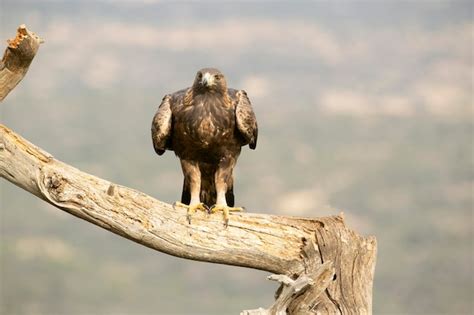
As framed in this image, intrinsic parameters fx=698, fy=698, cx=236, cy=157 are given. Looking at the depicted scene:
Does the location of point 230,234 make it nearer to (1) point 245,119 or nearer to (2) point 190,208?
(2) point 190,208

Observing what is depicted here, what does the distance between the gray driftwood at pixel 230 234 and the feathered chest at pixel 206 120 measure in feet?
2.74

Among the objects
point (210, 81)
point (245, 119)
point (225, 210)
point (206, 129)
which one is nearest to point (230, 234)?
point (225, 210)

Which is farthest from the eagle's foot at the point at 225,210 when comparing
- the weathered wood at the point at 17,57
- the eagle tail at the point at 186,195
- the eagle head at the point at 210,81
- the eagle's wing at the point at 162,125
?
the weathered wood at the point at 17,57

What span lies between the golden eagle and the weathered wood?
1.51m

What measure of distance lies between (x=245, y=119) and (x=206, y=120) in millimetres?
354

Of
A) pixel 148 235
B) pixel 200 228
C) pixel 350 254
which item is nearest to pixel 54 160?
pixel 148 235

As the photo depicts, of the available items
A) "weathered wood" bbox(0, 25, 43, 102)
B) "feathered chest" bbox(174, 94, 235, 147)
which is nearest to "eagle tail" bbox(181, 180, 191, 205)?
"feathered chest" bbox(174, 94, 235, 147)

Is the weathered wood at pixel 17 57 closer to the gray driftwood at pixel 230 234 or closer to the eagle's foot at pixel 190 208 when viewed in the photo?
the gray driftwood at pixel 230 234

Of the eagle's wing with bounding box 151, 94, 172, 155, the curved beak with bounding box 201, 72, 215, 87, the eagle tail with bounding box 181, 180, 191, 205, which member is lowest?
the eagle tail with bounding box 181, 180, 191, 205

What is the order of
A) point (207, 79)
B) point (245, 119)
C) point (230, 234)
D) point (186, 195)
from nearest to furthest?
point (230, 234), point (207, 79), point (245, 119), point (186, 195)

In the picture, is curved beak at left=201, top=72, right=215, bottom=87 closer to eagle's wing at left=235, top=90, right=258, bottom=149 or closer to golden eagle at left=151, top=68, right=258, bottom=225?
golden eagle at left=151, top=68, right=258, bottom=225

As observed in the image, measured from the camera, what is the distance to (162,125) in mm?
6227

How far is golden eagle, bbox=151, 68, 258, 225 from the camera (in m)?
6.16

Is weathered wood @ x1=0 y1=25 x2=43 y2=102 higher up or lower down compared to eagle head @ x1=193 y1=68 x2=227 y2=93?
lower down
